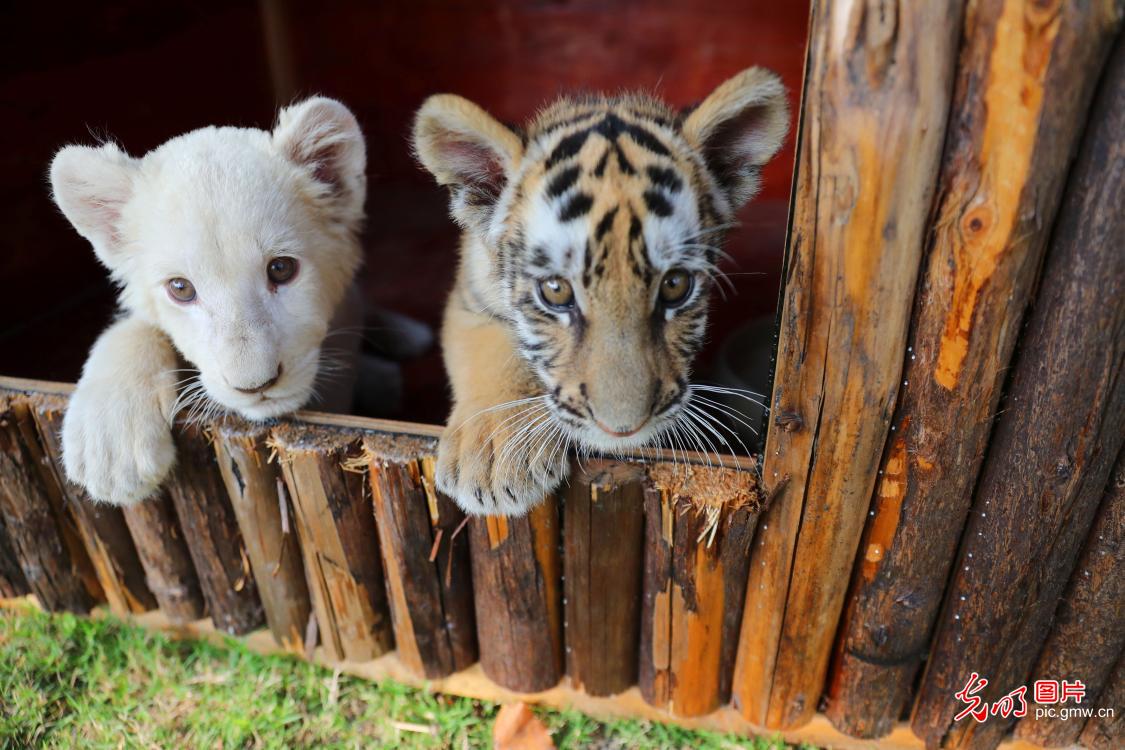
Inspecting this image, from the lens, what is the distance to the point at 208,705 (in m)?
2.24

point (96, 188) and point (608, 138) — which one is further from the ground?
point (608, 138)

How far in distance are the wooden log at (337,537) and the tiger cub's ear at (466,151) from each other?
2.14 ft

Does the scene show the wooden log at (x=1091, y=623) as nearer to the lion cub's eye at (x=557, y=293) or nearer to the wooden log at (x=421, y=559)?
the lion cub's eye at (x=557, y=293)

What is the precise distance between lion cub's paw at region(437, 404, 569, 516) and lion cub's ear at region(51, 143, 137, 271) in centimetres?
104

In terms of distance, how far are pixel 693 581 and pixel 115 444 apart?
1.47 metres

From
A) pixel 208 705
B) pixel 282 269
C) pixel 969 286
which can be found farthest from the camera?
pixel 208 705

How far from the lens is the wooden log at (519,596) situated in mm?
1882

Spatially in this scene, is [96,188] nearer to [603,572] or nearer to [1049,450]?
[603,572]

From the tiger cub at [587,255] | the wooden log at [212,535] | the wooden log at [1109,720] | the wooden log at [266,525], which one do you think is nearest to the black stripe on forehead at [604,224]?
the tiger cub at [587,255]

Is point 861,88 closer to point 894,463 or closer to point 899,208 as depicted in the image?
point 899,208

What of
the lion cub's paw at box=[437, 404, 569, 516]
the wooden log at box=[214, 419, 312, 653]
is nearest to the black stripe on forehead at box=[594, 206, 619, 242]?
the lion cub's paw at box=[437, 404, 569, 516]

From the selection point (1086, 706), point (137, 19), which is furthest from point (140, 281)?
point (1086, 706)

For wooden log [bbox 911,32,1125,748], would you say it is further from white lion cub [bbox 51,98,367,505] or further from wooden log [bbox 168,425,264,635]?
wooden log [bbox 168,425,264,635]

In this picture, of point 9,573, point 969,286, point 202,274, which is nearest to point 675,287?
point 969,286
